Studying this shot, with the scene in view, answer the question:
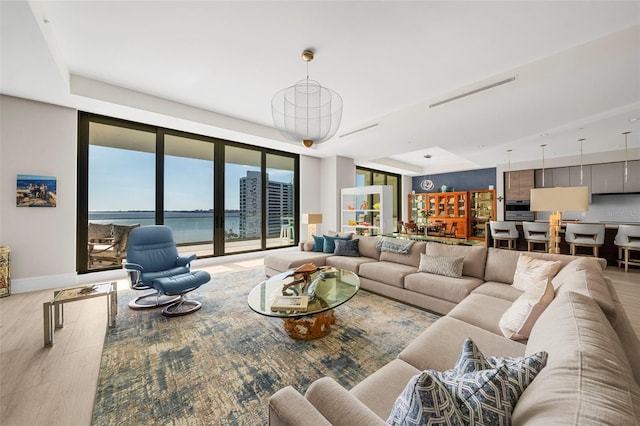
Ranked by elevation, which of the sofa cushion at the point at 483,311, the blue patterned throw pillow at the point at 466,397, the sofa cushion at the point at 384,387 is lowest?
the sofa cushion at the point at 384,387

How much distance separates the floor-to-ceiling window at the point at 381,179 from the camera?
8.98 meters

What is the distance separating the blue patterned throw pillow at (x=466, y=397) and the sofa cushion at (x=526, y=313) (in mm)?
978

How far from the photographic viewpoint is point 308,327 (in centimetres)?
239

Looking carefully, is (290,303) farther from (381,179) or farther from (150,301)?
(381,179)

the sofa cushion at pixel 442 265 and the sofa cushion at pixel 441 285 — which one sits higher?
the sofa cushion at pixel 442 265

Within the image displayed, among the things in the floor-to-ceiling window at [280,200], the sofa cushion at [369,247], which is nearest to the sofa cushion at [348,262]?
the sofa cushion at [369,247]

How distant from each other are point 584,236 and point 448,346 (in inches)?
237

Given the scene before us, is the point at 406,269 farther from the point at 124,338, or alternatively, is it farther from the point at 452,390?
the point at 124,338

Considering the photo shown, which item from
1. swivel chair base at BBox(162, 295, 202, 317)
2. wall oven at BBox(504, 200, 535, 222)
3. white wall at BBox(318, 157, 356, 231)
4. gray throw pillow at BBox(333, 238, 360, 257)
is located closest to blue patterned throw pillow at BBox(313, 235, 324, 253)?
gray throw pillow at BBox(333, 238, 360, 257)

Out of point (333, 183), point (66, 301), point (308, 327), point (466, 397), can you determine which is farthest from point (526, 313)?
point (333, 183)

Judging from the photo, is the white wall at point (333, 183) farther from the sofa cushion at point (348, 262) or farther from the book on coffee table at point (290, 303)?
the book on coffee table at point (290, 303)

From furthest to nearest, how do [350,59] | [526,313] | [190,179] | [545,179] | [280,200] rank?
1. [545,179]
2. [280,200]
3. [190,179]
4. [350,59]
5. [526,313]

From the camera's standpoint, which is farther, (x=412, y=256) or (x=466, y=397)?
(x=412, y=256)

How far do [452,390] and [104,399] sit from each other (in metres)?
2.18
